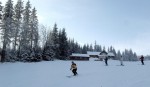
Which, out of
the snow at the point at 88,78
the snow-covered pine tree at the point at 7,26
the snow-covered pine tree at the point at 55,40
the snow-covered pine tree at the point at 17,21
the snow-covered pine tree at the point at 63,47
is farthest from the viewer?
the snow-covered pine tree at the point at 63,47

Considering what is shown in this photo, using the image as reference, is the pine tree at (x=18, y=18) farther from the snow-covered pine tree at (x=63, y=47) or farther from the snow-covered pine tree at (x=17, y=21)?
the snow-covered pine tree at (x=63, y=47)

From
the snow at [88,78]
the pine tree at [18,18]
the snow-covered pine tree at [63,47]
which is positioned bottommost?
the snow at [88,78]

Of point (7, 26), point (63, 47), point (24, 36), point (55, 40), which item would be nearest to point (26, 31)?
point (24, 36)

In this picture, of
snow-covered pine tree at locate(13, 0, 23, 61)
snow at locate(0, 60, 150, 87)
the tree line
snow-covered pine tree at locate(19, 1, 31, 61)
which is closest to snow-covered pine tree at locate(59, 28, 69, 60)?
the tree line

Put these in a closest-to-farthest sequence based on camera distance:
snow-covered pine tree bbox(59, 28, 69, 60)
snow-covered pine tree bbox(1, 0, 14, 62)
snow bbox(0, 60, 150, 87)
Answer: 1. snow bbox(0, 60, 150, 87)
2. snow-covered pine tree bbox(1, 0, 14, 62)
3. snow-covered pine tree bbox(59, 28, 69, 60)

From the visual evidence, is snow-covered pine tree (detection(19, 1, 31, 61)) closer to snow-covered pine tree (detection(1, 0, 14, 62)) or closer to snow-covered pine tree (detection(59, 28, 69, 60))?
snow-covered pine tree (detection(1, 0, 14, 62))

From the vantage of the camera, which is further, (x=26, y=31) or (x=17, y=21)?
(x=26, y=31)

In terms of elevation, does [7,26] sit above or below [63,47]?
above

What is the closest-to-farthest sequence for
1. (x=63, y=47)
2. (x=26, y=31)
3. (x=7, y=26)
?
(x=7, y=26)
(x=26, y=31)
(x=63, y=47)

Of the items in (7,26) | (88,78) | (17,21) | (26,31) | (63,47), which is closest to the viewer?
(88,78)

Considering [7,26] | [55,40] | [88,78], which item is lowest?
[88,78]

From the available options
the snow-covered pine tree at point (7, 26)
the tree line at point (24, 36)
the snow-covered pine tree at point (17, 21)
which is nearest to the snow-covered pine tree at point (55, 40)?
the tree line at point (24, 36)

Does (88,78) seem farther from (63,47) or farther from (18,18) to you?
(63,47)

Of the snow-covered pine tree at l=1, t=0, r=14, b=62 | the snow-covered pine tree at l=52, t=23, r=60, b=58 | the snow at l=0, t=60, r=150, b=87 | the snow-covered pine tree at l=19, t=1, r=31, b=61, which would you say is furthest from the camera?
the snow-covered pine tree at l=52, t=23, r=60, b=58
